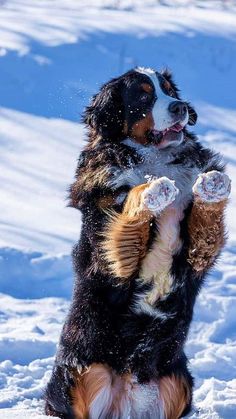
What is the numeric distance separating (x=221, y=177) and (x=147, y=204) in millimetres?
353

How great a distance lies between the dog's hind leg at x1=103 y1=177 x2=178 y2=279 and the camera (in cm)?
445

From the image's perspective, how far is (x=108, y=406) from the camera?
194 inches

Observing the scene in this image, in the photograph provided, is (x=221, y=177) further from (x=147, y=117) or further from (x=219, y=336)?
(x=219, y=336)

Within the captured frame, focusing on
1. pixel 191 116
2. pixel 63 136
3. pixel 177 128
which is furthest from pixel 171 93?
pixel 63 136

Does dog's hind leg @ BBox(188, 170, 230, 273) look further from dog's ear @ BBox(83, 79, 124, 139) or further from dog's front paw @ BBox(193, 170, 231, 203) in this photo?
dog's ear @ BBox(83, 79, 124, 139)

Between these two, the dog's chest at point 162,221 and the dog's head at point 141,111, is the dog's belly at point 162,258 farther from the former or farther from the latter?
the dog's head at point 141,111

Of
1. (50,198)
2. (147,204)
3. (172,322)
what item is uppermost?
(147,204)

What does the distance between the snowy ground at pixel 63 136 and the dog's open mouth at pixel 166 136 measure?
1183 millimetres

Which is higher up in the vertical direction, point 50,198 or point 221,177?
point 221,177

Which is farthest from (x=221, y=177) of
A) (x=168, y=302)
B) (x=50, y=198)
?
(x=50, y=198)

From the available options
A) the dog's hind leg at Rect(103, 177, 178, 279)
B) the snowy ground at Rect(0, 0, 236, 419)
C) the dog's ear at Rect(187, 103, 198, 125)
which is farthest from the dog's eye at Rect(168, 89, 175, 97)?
the snowy ground at Rect(0, 0, 236, 419)

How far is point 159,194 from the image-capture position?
4.44 m

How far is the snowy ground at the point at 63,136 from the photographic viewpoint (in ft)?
21.7

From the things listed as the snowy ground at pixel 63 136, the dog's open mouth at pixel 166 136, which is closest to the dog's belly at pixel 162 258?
the dog's open mouth at pixel 166 136
